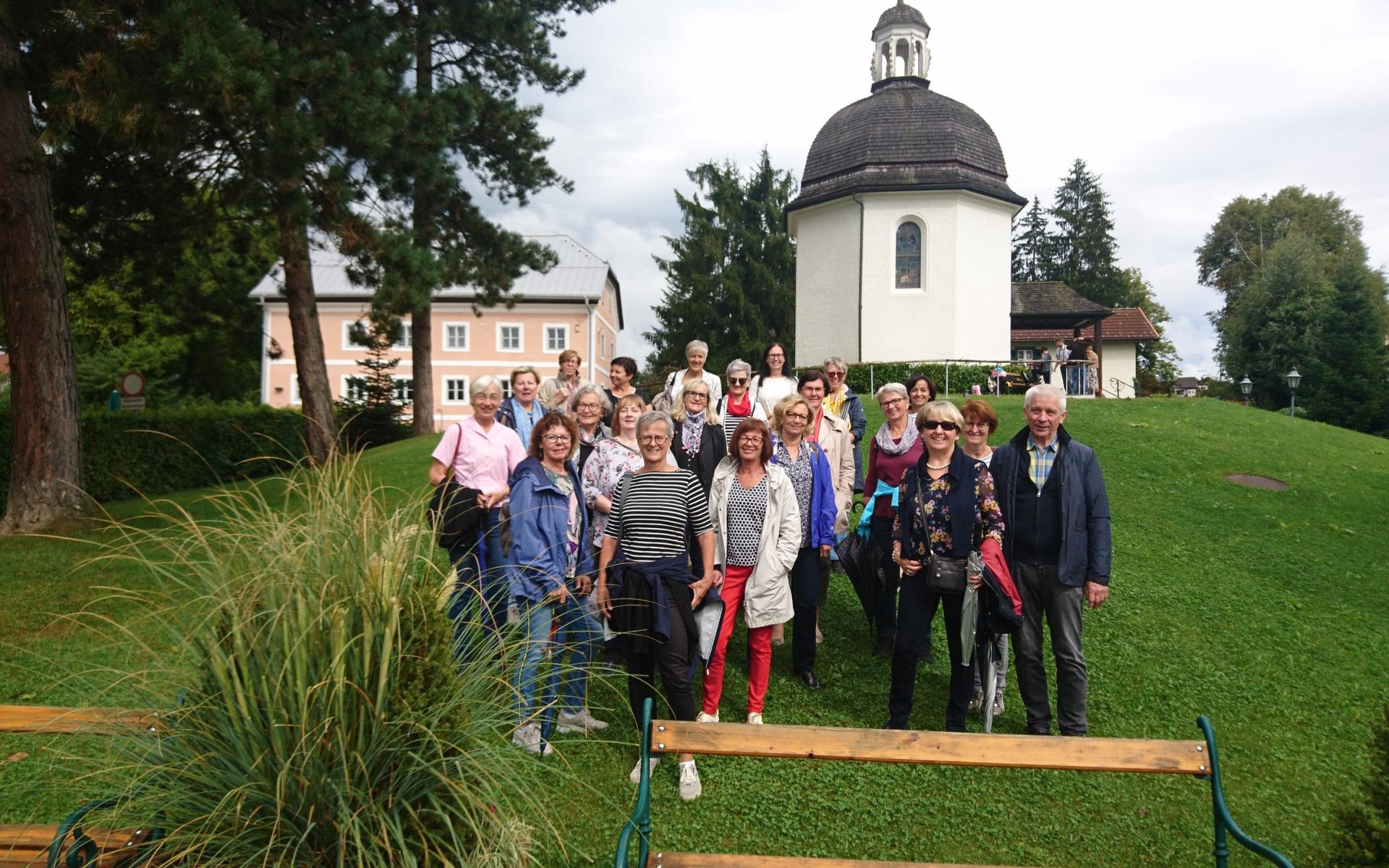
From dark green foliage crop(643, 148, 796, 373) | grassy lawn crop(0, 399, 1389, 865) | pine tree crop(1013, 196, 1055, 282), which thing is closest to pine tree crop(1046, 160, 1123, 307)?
pine tree crop(1013, 196, 1055, 282)

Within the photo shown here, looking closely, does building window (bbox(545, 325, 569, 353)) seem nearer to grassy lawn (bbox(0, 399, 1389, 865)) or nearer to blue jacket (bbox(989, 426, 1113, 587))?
grassy lawn (bbox(0, 399, 1389, 865))

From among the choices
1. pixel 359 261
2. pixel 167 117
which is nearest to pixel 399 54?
pixel 359 261

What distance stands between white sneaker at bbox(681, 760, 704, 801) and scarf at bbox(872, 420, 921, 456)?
2.71 meters

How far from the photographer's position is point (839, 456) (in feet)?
21.8

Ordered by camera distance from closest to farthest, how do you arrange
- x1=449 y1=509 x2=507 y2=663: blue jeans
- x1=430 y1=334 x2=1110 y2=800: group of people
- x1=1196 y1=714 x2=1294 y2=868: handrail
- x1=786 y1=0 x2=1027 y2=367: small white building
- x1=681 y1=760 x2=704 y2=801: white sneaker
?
1. x1=1196 y1=714 x2=1294 y2=868: handrail
2. x1=449 y1=509 x2=507 y2=663: blue jeans
3. x1=681 y1=760 x2=704 y2=801: white sneaker
4. x1=430 y1=334 x2=1110 y2=800: group of people
5. x1=786 y1=0 x2=1027 y2=367: small white building

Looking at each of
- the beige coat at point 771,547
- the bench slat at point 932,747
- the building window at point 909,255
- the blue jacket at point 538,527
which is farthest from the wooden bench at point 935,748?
the building window at point 909,255

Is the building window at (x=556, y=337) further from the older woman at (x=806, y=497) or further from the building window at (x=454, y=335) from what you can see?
the older woman at (x=806, y=497)

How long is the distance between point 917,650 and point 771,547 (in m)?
1.05

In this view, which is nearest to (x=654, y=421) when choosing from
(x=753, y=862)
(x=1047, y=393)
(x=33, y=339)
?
(x=1047, y=393)

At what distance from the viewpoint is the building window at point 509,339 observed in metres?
46.3

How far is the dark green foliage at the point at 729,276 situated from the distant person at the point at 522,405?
3677 cm

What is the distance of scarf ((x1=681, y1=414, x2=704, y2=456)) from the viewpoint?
20.8 feet

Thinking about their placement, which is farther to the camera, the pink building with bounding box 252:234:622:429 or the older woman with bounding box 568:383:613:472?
the pink building with bounding box 252:234:622:429

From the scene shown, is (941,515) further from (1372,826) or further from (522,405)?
(522,405)
